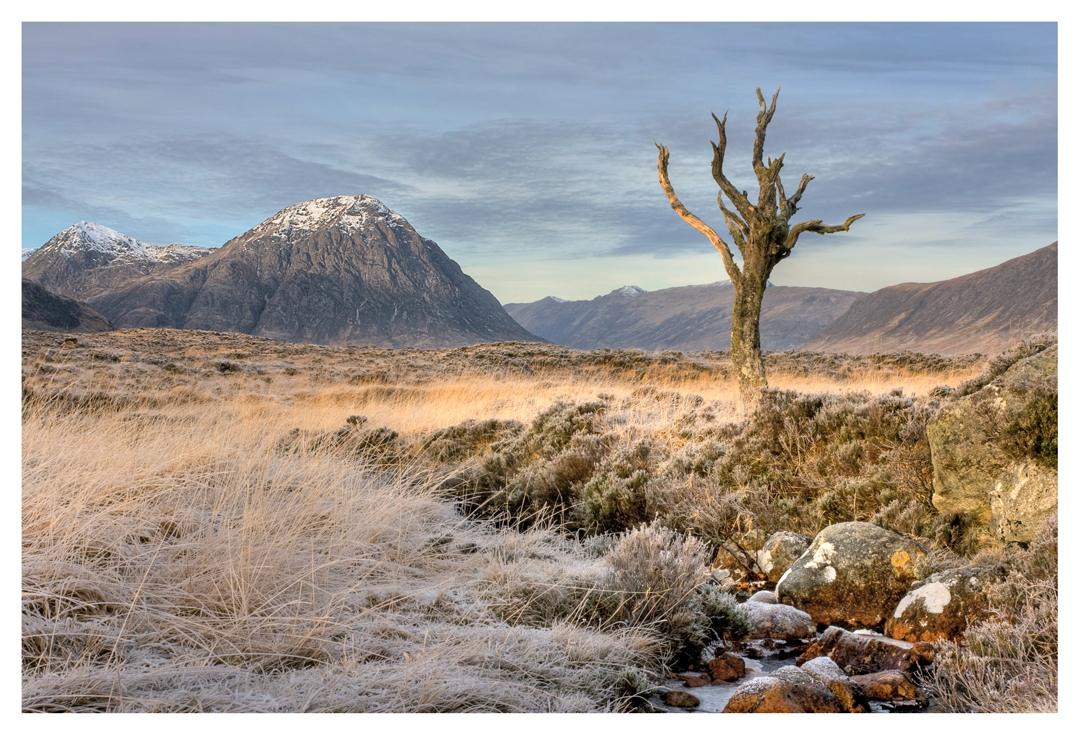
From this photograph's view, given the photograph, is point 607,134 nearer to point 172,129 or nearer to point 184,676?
point 172,129

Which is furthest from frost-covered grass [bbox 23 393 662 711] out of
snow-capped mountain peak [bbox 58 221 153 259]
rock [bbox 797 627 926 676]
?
snow-capped mountain peak [bbox 58 221 153 259]

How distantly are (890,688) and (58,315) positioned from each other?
84.4m

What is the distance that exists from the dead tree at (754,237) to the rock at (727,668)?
793cm

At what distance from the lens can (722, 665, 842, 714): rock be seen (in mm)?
2953

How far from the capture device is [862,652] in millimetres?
3521

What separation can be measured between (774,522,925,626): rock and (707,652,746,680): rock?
953mm

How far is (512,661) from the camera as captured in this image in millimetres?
3291

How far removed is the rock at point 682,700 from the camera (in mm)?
3238

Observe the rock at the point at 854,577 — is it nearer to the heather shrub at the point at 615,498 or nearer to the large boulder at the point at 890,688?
the large boulder at the point at 890,688

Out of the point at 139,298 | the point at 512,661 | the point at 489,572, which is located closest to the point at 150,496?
the point at 489,572

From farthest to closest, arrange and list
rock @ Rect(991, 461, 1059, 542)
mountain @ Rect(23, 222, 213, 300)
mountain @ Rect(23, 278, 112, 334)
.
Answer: mountain @ Rect(23, 222, 213, 300) → mountain @ Rect(23, 278, 112, 334) → rock @ Rect(991, 461, 1059, 542)

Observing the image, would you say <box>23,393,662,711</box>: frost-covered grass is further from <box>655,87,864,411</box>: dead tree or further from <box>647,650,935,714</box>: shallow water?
<box>655,87,864,411</box>: dead tree

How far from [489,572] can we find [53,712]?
2.29m

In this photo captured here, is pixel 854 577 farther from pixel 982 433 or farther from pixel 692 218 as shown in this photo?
pixel 692 218
